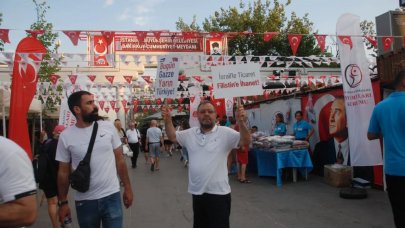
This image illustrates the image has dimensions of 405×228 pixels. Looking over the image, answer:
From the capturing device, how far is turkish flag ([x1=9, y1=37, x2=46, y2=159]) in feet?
21.6

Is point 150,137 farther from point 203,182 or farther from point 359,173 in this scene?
point 203,182

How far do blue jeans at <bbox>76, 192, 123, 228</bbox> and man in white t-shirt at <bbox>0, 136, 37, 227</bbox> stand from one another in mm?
1652

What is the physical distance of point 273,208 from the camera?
7.24 metres

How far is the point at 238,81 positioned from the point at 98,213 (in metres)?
2.72

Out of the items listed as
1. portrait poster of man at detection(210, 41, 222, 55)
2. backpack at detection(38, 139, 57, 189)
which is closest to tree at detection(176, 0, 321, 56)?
portrait poster of man at detection(210, 41, 222, 55)

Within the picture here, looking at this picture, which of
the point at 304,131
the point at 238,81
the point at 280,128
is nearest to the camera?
the point at 238,81

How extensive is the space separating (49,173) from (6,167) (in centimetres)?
405

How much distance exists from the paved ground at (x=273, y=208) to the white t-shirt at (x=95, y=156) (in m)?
3.02

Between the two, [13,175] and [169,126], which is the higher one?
[169,126]

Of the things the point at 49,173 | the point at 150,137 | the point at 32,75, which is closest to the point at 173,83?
the point at 49,173

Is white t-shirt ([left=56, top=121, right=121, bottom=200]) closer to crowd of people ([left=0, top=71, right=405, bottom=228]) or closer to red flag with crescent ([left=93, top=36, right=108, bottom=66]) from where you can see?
crowd of people ([left=0, top=71, right=405, bottom=228])

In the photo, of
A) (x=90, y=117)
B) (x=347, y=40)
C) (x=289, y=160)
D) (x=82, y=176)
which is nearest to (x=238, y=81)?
(x=90, y=117)

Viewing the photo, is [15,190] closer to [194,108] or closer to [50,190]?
[50,190]

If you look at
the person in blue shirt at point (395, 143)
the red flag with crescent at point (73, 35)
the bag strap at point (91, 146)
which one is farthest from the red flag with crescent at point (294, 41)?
the bag strap at point (91, 146)
